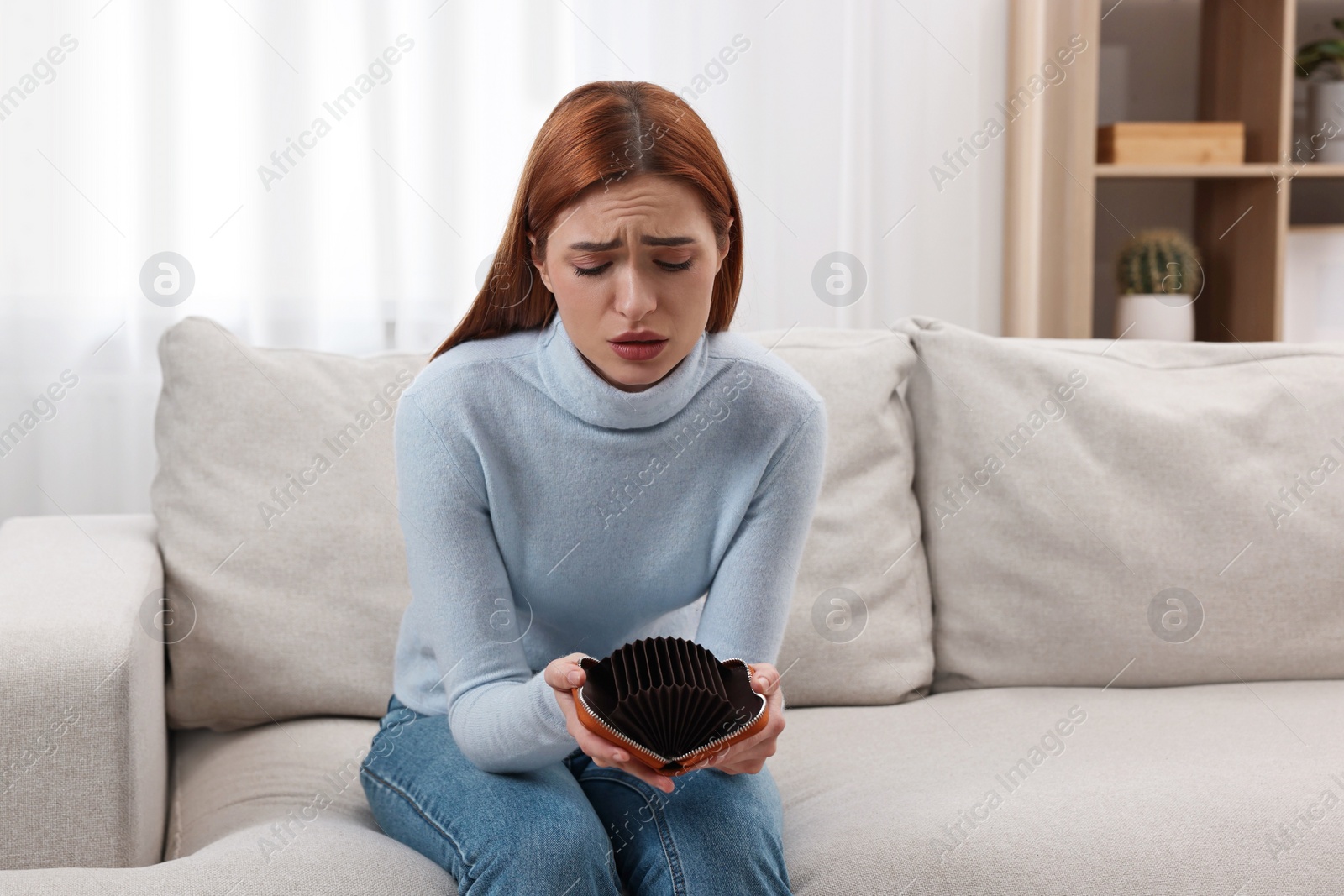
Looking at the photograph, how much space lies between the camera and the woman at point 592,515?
3.01ft

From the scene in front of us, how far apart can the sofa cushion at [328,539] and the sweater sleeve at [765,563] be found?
1.05ft

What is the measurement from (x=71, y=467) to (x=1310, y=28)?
2596 millimetres

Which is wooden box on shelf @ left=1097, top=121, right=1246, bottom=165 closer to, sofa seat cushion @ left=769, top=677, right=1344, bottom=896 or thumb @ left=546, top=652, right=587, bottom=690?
sofa seat cushion @ left=769, top=677, right=1344, bottom=896

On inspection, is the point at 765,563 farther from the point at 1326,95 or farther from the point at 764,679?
the point at 1326,95

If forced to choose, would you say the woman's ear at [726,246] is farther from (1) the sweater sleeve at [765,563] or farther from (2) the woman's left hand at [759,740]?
(2) the woman's left hand at [759,740]

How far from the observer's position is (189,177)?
189 cm

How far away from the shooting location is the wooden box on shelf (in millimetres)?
2119

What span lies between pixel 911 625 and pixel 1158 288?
1119 millimetres

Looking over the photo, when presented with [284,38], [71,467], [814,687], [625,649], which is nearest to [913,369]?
[814,687]

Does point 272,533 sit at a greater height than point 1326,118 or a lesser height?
lesser

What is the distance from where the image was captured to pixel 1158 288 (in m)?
Result: 2.16

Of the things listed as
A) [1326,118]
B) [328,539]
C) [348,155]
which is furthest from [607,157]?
[1326,118]

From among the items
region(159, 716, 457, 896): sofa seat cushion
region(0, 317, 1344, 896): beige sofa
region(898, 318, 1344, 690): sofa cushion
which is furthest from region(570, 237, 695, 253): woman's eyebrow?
region(898, 318, 1344, 690): sofa cushion

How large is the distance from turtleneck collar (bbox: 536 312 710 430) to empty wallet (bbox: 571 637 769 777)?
9.5 inches
